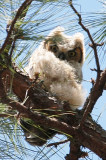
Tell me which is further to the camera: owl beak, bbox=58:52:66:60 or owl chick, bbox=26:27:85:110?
owl beak, bbox=58:52:66:60

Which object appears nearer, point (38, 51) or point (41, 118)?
point (41, 118)

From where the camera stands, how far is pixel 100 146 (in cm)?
179

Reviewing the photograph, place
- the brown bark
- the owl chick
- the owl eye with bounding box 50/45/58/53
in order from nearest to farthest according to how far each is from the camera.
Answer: the brown bark, the owl chick, the owl eye with bounding box 50/45/58/53

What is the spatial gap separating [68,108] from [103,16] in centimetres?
60

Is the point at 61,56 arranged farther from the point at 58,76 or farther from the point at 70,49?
the point at 58,76

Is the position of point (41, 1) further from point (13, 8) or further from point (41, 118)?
point (41, 118)

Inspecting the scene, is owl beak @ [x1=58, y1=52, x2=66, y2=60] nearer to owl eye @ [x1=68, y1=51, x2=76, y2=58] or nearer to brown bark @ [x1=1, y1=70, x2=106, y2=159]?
owl eye @ [x1=68, y1=51, x2=76, y2=58]

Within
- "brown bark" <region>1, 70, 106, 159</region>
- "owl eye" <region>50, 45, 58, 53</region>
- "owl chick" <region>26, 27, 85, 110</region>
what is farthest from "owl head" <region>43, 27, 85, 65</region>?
"brown bark" <region>1, 70, 106, 159</region>

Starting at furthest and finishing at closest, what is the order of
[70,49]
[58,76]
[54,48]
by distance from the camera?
[70,49] → [54,48] → [58,76]

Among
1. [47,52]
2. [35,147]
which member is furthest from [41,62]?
[35,147]

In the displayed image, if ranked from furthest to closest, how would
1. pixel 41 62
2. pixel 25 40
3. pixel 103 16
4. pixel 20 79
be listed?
pixel 41 62 → pixel 20 79 → pixel 103 16 → pixel 25 40

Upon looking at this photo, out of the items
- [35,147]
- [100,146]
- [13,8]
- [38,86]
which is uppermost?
[13,8]

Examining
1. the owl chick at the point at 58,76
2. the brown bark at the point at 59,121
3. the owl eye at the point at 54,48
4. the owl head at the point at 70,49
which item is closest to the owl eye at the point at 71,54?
the owl head at the point at 70,49

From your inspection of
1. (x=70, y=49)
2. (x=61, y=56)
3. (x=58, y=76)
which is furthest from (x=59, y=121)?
(x=70, y=49)
